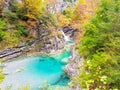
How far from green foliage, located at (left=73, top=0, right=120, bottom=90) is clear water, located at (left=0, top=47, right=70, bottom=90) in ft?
12.8

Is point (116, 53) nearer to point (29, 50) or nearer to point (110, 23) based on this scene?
point (110, 23)

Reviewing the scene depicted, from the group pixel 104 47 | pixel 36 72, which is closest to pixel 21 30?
pixel 36 72

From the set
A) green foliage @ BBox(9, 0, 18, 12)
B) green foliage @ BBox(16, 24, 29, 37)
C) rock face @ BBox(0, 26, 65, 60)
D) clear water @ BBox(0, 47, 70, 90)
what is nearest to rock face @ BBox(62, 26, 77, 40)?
rock face @ BBox(0, 26, 65, 60)

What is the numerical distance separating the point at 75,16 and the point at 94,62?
2746cm

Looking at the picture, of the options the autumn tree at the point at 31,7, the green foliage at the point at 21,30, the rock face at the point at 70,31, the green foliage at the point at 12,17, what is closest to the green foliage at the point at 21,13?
the autumn tree at the point at 31,7

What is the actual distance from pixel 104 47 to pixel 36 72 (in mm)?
8327

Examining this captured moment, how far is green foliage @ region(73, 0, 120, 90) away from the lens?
34.4 feet

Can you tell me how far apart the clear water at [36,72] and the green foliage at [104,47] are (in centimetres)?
390

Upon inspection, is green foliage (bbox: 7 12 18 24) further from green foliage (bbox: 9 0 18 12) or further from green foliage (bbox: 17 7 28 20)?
green foliage (bbox: 9 0 18 12)

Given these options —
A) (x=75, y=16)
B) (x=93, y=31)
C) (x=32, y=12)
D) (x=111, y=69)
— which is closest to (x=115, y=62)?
(x=111, y=69)

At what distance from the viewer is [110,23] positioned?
1342 cm

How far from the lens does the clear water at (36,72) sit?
1698 cm

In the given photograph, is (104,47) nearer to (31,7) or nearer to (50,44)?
(50,44)

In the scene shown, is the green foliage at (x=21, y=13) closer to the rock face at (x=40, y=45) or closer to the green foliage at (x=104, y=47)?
the rock face at (x=40, y=45)
